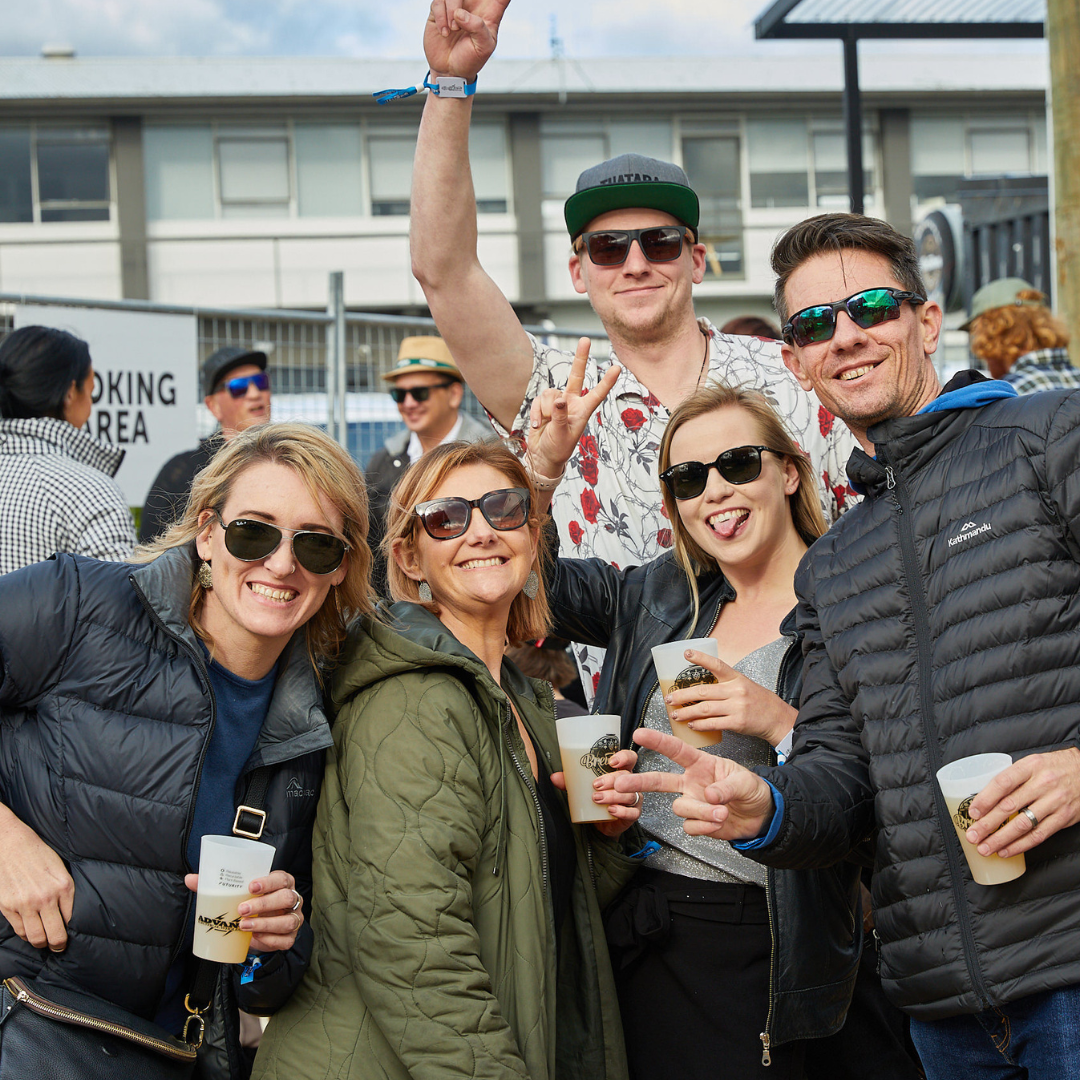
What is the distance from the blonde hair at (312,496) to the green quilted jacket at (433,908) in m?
0.09

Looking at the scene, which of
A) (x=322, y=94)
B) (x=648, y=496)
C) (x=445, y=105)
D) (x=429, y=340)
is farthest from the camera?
(x=322, y=94)

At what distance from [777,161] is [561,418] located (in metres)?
25.5

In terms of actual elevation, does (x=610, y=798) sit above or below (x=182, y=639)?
below

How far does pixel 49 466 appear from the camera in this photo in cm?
375

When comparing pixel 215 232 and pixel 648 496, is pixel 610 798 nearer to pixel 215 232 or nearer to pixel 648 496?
pixel 648 496

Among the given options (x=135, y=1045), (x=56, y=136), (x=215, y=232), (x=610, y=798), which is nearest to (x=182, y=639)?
(x=135, y=1045)

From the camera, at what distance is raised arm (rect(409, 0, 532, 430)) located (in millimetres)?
2910

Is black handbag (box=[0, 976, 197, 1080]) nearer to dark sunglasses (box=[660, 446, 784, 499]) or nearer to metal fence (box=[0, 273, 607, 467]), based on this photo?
dark sunglasses (box=[660, 446, 784, 499])

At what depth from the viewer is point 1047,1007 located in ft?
6.21

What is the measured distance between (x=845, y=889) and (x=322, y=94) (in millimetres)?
24441

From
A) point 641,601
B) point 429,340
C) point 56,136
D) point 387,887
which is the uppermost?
point 56,136

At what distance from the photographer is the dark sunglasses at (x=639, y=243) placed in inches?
131

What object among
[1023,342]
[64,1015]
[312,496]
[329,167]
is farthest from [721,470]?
[329,167]

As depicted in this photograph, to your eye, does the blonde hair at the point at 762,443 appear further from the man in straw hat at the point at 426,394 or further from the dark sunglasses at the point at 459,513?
the man in straw hat at the point at 426,394
